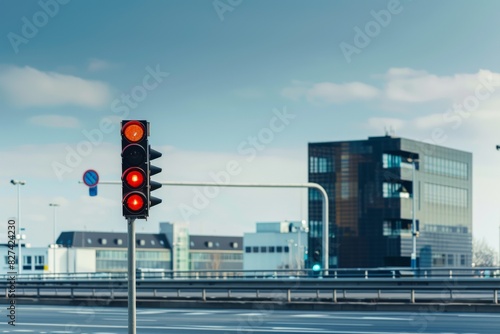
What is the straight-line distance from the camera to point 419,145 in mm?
106750

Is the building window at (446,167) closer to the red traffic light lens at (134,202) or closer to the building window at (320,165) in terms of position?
the building window at (320,165)

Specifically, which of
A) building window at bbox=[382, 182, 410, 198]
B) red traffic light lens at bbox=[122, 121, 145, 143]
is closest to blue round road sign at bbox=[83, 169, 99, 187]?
red traffic light lens at bbox=[122, 121, 145, 143]

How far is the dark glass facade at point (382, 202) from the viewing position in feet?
336

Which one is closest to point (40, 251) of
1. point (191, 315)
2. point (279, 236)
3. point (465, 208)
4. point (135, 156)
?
point (279, 236)

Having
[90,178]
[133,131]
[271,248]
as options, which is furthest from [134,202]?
[271,248]

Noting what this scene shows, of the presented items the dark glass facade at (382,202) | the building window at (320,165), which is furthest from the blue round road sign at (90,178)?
the building window at (320,165)

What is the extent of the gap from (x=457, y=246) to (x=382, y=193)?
14.4 metres

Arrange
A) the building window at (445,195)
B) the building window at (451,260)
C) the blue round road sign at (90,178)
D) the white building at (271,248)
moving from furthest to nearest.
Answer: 1. the white building at (271,248)
2. the building window at (451,260)
3. the building window at (445,195)
4. the blue round road sign at (90,178)

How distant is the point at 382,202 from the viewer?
337 ft

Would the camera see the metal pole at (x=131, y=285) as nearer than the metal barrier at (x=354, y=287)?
Yes

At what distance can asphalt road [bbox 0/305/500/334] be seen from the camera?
21734 mm

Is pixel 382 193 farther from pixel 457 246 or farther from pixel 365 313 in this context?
pixel 365 313

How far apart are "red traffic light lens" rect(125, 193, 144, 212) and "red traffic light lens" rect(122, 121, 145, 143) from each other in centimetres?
59

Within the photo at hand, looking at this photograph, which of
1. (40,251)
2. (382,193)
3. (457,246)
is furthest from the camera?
(40,251)
